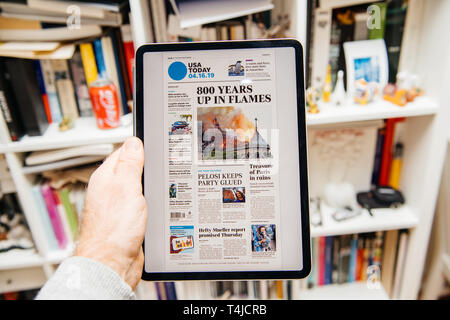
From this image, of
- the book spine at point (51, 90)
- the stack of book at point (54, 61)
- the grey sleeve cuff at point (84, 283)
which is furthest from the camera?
the book spine at point (51, 90)

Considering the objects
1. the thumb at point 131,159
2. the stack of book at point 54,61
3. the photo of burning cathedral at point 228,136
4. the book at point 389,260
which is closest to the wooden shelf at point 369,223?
the book at point 389,260

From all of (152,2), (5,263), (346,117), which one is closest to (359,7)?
(346,117)

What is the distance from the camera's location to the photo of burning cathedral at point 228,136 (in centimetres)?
63

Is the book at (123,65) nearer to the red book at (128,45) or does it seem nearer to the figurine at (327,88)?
the red book at (128,45)

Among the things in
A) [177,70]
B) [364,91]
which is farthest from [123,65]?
[364,91]

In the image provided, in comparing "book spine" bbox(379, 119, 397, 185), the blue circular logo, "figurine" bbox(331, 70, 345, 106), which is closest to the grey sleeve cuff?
the blue circular logo

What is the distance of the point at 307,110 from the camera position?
95 centimetres

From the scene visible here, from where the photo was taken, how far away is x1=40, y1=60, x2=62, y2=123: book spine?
96cm

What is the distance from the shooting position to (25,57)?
2.83 feet

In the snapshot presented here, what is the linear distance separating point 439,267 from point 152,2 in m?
1.46

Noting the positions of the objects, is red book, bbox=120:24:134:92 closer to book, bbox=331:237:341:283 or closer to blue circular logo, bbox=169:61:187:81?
blue circular logo, bbox=169:61:187:81

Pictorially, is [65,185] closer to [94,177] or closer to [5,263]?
[5,263]

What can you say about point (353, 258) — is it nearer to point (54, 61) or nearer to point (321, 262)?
point (321, 262)

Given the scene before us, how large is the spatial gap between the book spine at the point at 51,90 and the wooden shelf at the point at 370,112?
80cm
